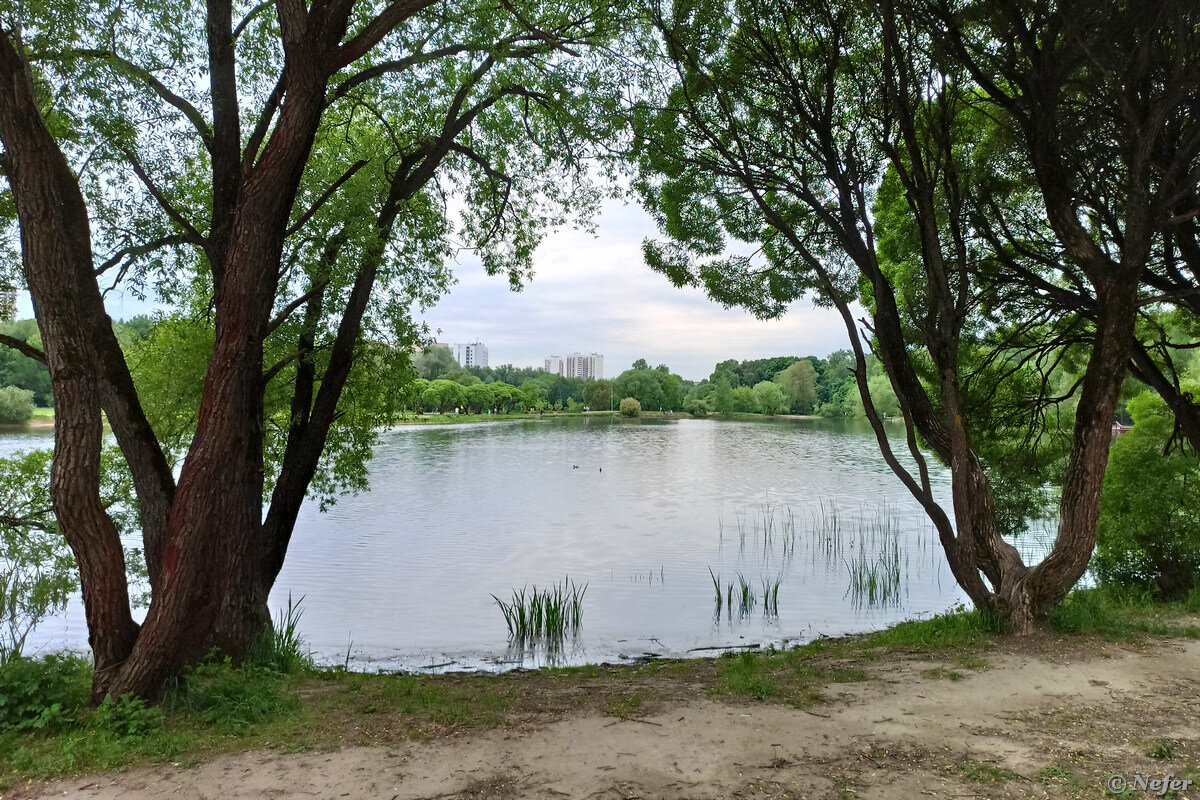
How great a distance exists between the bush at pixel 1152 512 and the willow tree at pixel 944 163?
5.79 feet

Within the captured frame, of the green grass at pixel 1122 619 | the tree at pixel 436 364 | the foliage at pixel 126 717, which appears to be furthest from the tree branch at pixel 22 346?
the tree at pixel 436 364

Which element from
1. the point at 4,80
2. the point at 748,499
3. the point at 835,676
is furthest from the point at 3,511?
the point at 748,499

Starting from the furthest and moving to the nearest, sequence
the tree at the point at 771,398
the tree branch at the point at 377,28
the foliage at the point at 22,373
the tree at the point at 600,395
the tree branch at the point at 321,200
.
Answer: 1. the tree at the point at 600,395
2. the tree at the point at 771,398
3. the foliage at the point at 22,373
4. the tree branch at the point at 321,200
5. the tree branch at the point at 377,28

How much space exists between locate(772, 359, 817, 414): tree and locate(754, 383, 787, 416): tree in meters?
1.68

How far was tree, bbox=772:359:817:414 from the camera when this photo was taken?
120 meters

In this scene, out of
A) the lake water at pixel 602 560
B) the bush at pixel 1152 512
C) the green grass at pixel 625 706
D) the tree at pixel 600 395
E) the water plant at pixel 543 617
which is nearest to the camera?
the green grass at pixel 625 706

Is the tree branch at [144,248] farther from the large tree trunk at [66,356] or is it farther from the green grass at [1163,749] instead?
the green grass at [1163,749]

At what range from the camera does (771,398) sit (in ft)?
391

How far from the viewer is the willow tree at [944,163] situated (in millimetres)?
6637

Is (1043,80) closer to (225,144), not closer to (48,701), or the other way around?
(225,144)

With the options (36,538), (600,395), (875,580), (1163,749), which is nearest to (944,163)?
(1163,749)

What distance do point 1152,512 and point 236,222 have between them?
1150 cm

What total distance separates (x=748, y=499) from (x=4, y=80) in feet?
73.2

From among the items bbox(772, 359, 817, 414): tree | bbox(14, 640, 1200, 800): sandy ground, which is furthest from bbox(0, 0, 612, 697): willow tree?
bbox(772, 359, 817, 414): tree
